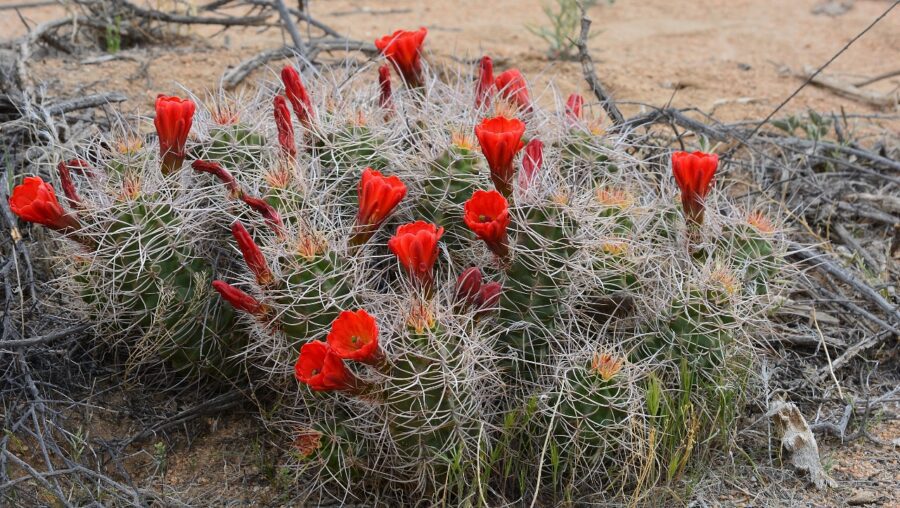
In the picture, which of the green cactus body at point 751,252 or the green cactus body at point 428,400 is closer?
the green cactus body at point 428,400

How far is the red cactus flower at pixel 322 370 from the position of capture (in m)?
2.42

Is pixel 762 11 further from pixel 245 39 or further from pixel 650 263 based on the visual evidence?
pixel 650 263

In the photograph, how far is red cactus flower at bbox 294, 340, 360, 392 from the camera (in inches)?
95.3

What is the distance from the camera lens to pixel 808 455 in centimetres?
311

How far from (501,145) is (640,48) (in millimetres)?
4430

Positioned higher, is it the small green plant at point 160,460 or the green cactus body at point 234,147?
the green cactus body at point 234,147

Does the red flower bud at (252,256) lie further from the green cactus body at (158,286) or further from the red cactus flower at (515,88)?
the red cactus flower at (515,88)

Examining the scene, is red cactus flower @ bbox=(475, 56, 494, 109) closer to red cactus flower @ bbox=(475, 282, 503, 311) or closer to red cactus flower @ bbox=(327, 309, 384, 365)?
red cactus flower @ bbox=(475, 282, 503, 311)

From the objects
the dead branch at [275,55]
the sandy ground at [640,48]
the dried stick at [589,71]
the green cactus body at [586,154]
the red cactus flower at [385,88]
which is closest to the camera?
the green cactus body at [586,154]

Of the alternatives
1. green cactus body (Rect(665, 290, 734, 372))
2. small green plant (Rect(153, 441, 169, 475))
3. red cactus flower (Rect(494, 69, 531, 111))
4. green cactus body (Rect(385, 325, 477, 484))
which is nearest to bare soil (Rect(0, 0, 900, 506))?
small green plant (Rect(153, 441, 169, 475))

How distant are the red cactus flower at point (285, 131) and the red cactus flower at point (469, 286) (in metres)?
0.80

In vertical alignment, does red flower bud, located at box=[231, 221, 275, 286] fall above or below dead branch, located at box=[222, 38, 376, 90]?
above

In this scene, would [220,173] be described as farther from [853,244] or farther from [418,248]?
[853,244]

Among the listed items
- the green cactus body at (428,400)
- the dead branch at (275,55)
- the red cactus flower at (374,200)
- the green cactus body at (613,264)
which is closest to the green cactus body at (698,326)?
the green cactus body at (613,264)
